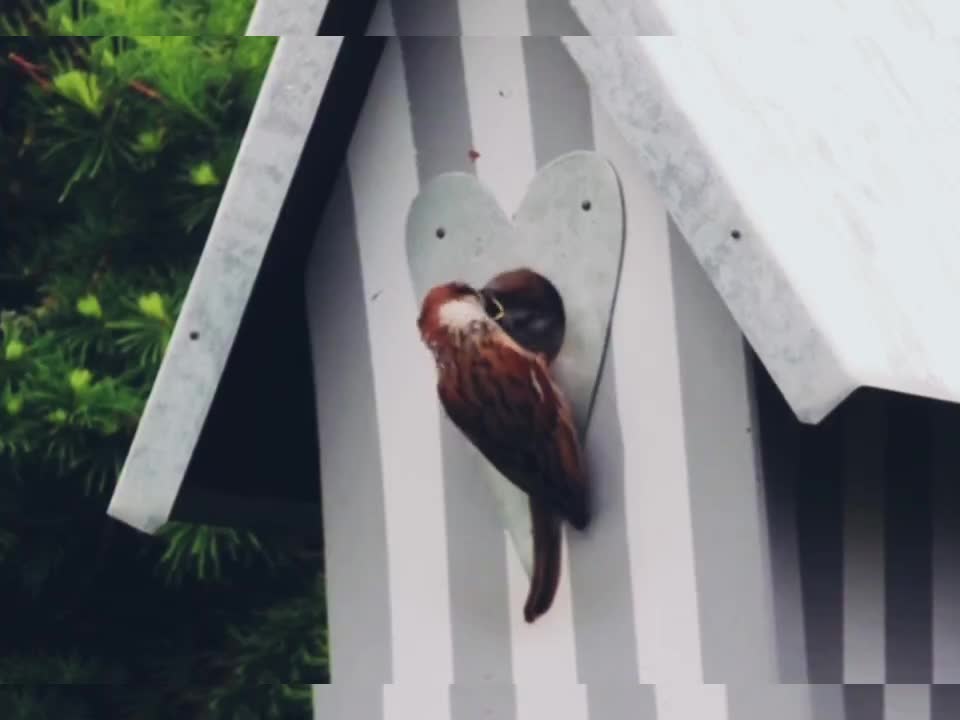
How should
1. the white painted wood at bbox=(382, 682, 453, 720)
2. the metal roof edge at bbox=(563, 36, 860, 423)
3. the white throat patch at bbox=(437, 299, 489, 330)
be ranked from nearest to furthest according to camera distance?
the metal roof edge at bbox=(563, 36, 860, 423) < the white throat patch at bbox=(437, 299, 489, 330) < the white painted wood at bbox=(382, 682, 453, 720)

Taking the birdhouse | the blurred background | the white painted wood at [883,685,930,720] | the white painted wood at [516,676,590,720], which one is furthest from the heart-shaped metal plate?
the blurred background

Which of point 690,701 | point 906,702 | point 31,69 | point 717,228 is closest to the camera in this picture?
point 717,228

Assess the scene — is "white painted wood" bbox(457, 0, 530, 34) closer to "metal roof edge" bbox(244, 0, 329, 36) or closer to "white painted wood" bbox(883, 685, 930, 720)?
"metal roof edge" bbox(244, 0, 329, 36)

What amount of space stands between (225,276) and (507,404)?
0.30 meters

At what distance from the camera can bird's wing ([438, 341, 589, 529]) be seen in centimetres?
179

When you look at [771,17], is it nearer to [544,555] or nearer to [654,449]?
[654,449]

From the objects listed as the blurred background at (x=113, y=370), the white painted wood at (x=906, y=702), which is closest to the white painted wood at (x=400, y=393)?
the white painted wood at (x=906, y=702)

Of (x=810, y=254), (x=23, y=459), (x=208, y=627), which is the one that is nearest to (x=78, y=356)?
(x=23, y=459)

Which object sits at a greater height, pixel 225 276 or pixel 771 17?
pixel 771 17

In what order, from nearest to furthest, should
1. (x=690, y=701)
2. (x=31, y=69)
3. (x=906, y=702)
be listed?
(x=690, y=701) → (x=906, y=702) → (x=31, y=69)

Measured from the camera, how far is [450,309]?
1.83 m

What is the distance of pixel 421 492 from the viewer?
6.46 feet

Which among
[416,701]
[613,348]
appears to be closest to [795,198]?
[613,348]

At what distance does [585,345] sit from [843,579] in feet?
0.95
